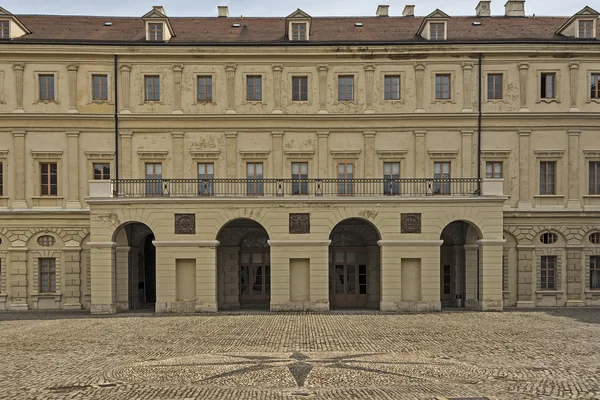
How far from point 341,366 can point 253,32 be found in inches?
897

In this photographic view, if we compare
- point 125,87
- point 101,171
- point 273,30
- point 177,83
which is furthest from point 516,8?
point 101,171

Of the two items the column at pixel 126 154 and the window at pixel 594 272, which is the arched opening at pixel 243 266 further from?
the window at pixel 594 272

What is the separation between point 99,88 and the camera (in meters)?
30.5

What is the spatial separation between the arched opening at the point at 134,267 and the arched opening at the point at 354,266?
30.5ft

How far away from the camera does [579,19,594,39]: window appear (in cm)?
3069

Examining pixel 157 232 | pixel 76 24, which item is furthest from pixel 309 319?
pixel 76 24

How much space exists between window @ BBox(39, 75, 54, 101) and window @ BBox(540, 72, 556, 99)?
2550cm

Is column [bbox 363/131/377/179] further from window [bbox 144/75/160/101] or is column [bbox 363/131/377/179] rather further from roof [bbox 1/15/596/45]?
window [bbox 144/75/160/101]

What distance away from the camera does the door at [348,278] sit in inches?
1177

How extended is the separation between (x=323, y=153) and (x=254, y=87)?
5.06 meters

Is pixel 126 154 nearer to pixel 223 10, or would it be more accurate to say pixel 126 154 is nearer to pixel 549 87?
pixel 223 10

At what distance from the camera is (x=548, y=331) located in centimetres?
2086

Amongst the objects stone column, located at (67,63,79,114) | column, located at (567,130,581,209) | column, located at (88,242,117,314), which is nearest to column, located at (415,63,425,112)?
column, located at (567,130,581,209)

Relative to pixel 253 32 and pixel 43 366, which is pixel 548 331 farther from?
pixel 253 32
